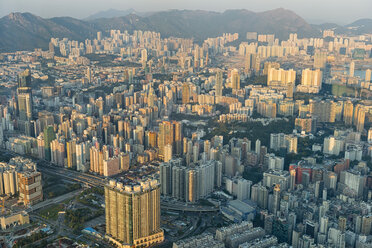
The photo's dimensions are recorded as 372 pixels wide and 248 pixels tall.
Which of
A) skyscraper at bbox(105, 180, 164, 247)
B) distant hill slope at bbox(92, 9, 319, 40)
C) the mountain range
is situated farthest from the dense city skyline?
distant hill slope at bbox(92, 9, 319, 40)

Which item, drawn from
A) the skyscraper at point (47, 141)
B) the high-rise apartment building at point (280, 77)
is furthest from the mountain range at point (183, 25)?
the skyscraper at point (47, 141)

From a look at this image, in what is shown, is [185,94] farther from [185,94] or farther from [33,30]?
[33,30]

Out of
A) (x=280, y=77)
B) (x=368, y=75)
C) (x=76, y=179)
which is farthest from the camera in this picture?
(x=368, y=75)

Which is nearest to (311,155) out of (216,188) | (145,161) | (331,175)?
(331,175)

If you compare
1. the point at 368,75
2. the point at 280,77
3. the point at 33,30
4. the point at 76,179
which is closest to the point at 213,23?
the point at 33,30

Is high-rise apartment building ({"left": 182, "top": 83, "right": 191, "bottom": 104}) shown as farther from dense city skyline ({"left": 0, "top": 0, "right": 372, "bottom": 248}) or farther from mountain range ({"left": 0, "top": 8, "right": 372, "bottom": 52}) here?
mountain range ({"left": 0, "top": 8, "right": 372, "bottom": 52})

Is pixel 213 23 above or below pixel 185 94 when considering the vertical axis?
above

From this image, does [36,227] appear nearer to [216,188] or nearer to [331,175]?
[216,188]
